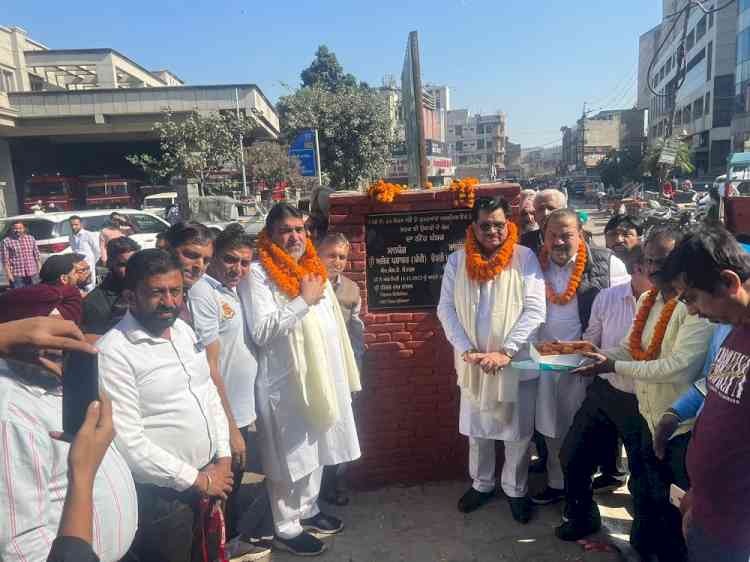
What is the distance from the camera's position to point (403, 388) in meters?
3.75

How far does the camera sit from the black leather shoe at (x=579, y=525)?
3113 mm

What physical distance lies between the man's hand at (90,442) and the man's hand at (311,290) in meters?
1.34

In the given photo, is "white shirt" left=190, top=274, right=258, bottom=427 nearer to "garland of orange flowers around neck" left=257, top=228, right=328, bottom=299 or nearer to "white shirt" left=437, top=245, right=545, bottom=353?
"garland of orange flowers around neck" left=257, top=228, right=328, bottom=299

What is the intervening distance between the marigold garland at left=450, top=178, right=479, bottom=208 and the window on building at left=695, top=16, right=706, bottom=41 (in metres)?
54.8

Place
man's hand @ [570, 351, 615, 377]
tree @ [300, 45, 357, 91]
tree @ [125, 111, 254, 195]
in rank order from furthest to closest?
tree @ [300, 45, 357, 91] < tree @ [125, 111, 254, 195] < man's hand @ [570, 351, 615, 377]

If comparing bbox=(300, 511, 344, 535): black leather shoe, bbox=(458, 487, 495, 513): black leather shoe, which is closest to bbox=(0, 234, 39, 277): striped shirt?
bbox=(300, 511, 344, 535): black leather shoe

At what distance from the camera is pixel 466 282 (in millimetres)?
3322

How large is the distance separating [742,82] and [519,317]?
46.5 metres

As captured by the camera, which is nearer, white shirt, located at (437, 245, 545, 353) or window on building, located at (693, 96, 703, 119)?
white shirt, located at (437, 245, 545, 353)

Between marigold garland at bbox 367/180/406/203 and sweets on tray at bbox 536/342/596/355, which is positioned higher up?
marigold garland at bbox 367/180/406/203

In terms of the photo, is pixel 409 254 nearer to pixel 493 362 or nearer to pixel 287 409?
pixel 493 362

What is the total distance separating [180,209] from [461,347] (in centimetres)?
1797

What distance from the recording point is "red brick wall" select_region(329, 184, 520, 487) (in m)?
3.62

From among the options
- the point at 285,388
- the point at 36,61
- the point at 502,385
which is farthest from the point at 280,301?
the point at 36,61
